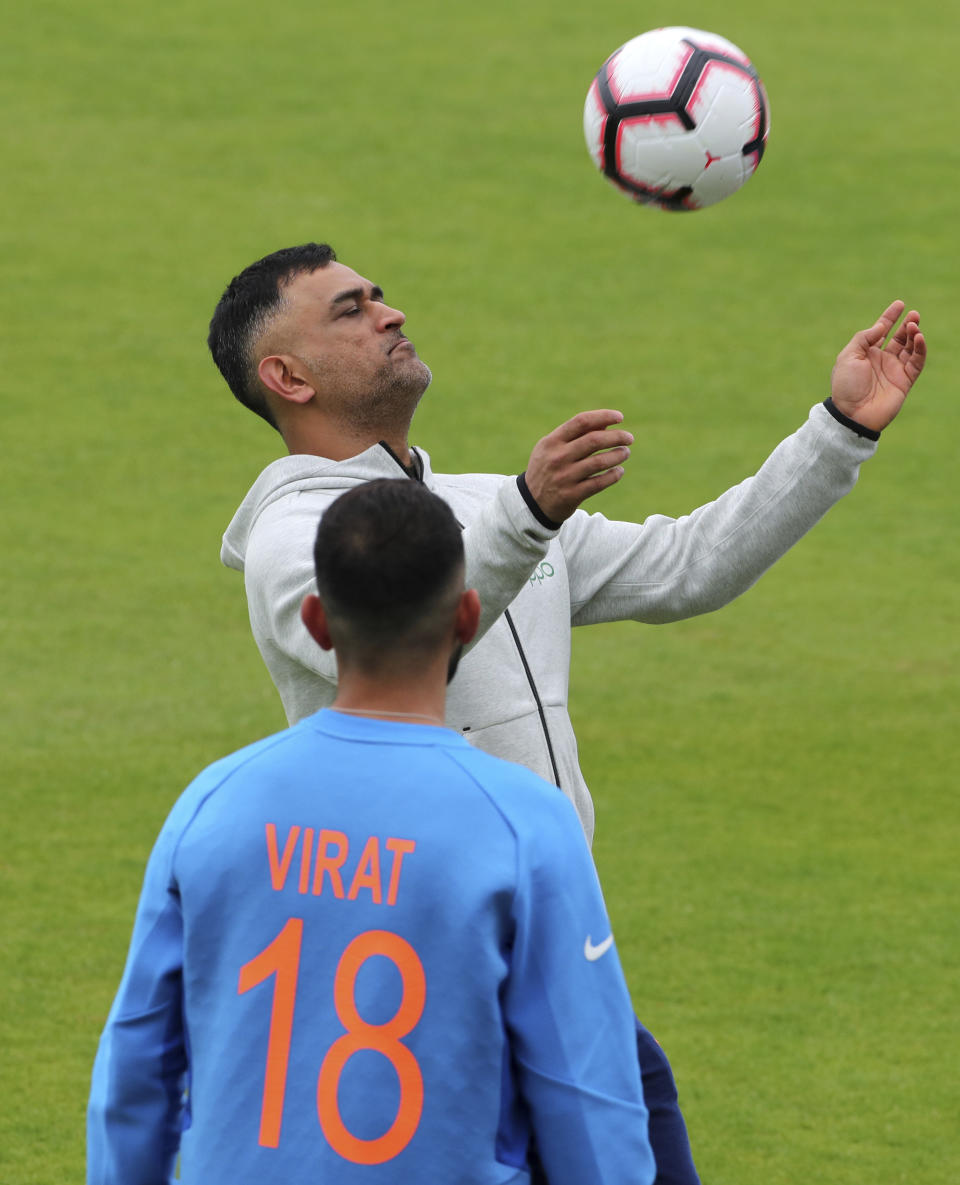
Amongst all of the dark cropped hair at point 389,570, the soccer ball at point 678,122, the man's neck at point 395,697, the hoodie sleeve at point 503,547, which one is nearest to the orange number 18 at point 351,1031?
the man's neck at point 395,697

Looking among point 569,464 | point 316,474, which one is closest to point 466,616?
point 569,464

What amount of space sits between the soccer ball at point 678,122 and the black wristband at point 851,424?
4.95 ft

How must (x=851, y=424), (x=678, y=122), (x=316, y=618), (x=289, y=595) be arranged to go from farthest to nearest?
(x=678, y=122), (x=851, y=424), (x=289, y=595), (x=316, y=618)

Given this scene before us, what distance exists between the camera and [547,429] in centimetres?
1342

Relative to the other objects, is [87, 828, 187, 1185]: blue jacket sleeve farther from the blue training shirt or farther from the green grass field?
the green grass field

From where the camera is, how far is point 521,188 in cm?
1770

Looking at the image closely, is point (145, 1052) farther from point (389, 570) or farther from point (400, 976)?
point (389, 570)

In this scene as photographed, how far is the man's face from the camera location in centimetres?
363

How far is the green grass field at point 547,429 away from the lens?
6.46m

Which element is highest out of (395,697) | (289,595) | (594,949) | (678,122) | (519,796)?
(678,122)

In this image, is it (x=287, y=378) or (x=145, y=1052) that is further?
(x=287, y=378)

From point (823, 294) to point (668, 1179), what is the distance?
13387 mm

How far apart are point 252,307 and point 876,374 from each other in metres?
1.27

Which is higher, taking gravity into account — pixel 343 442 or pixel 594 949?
pixel 343 442
